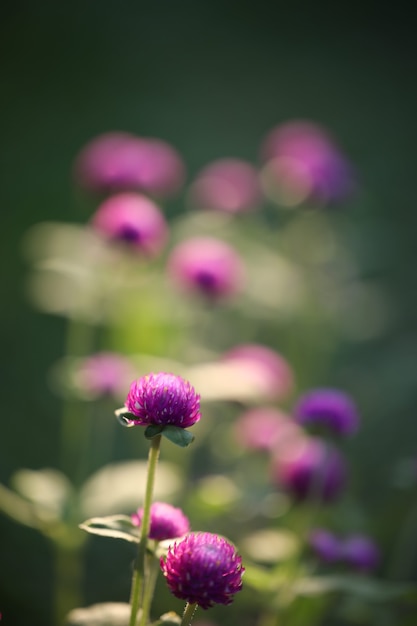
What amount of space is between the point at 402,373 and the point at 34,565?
0.94 meters

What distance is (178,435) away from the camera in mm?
→ 765

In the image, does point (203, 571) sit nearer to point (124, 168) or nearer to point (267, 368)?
point (267, 368)

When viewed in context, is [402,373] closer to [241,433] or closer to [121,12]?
[241,433]

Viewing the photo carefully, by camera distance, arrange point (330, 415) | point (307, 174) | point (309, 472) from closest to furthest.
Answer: point (330, 415) → point (309, 472) → point (307, 174)

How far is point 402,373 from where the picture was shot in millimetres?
1972

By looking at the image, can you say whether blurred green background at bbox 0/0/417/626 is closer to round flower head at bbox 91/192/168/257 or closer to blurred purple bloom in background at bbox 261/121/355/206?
blurred purple bloom in background at bbox 261/121/355/206

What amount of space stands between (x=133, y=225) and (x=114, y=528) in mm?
745

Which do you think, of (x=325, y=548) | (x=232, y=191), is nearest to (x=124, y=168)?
(x=232, y=191)

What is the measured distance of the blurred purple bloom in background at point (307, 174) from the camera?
1948mm

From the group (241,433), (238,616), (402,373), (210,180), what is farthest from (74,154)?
(238,616)

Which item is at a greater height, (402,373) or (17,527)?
(402,373)

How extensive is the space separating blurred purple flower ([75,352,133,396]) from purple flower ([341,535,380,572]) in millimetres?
430

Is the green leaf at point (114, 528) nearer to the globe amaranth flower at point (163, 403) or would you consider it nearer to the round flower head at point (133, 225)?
the globe amaranth flower at point (163, 403)

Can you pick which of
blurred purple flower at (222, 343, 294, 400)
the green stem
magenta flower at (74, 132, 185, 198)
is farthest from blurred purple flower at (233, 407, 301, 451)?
the green stem
